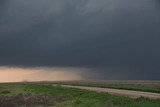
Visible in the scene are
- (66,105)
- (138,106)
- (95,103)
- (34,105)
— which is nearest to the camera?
(138,106)

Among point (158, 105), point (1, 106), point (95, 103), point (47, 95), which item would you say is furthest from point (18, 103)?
point (158, 105)

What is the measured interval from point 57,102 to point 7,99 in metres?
7.39

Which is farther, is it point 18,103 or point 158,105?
point 18,103

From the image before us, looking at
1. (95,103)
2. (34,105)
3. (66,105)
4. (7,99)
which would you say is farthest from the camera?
(7,99)

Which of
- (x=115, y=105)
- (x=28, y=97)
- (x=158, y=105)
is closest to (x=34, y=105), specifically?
(x=28, y=97)

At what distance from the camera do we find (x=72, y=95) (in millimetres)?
56000

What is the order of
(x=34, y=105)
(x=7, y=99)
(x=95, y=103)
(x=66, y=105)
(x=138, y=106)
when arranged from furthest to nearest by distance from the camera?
(x=7, y=99)
(x=34, y=105)
(x=66, y=105)
(x=95, y=103)
(x=138, y=106)

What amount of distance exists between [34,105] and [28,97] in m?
6.51

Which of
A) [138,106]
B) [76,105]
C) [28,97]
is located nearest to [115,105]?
[138,106]

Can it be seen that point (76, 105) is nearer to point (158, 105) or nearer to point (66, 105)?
point (66, 105)

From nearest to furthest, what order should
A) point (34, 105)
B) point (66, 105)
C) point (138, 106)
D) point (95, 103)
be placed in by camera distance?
point (138, 106) → point (95, 103) → point (66, 105) → point (34, 105)

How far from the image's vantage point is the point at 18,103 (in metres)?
50.6

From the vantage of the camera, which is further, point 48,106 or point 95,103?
point 48,106

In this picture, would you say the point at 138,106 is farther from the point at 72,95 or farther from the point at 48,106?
the point at 72,95
